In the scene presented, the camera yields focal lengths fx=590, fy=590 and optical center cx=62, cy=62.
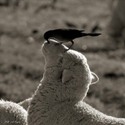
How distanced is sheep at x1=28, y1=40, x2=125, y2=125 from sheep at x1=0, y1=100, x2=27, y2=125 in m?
0.58

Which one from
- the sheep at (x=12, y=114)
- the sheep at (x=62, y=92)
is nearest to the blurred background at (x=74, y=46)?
the sheep at (x=12, y=114)

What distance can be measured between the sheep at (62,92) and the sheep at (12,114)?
0.58 m

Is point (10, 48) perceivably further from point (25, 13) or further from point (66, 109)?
point (66, 109)

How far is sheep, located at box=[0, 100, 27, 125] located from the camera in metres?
4.53

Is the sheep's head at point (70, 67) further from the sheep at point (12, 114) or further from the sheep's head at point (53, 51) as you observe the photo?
the sheep at point (12, 114)

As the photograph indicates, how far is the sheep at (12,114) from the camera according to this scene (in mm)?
4527

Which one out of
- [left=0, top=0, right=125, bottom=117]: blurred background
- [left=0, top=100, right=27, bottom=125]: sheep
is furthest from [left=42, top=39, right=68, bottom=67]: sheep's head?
[left=0, top=0, right=125, bottom=117]: blurred background

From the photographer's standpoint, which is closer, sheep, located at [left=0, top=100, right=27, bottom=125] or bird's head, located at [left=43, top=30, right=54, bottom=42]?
bird's head, located at [left=43, top=30, right=54, bottom=42]

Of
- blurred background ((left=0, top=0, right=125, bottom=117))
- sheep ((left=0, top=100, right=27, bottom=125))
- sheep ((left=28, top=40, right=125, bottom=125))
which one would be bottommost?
blurred background ((left=0, top=0, right=125, bottom=117))

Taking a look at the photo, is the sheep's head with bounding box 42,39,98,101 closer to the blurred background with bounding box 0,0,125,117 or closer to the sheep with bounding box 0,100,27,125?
the sheep with bounding box 0,100,27,125

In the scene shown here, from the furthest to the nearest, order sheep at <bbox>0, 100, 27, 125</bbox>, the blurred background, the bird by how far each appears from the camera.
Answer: the blurred background → sheep at <bbox>0, 100, 27, 125</bbox> → the bird

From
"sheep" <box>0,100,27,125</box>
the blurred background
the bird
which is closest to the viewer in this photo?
the bird

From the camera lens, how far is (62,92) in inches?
157

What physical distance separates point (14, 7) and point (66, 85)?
18193mm
